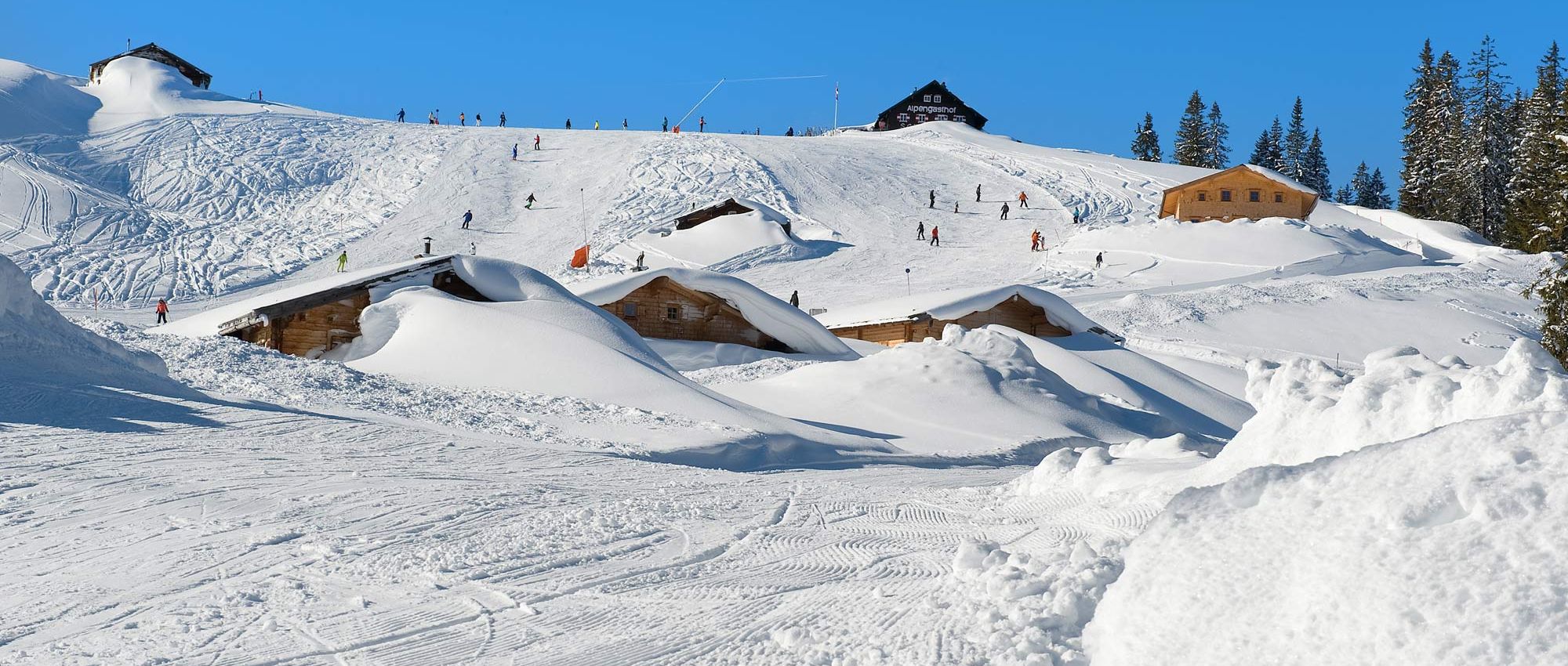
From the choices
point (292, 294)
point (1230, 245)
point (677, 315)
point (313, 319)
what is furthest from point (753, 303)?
point (1230, 245)

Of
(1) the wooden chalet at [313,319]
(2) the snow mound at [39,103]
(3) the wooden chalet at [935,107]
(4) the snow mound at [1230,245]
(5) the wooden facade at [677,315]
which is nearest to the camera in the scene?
(1) the wooden chalet at [313,319]

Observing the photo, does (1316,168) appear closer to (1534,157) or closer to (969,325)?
(1534,157)

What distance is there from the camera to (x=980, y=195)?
62.4 metres

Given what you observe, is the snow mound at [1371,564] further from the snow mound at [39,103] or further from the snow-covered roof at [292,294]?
the snow mound at [39,103]

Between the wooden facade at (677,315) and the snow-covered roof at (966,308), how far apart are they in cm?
584

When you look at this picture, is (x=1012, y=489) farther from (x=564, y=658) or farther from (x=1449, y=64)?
(x=1449, y=64)

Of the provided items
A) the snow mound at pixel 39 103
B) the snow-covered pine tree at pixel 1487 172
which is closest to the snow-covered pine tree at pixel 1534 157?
the snow-covered pine tree at pixel 1487 172

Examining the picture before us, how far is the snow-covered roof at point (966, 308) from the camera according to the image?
3300 centimetres

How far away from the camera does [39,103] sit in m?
64.2

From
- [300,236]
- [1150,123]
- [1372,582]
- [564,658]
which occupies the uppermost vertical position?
[1150,123]

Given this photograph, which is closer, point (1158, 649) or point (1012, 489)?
point (1158, 649)

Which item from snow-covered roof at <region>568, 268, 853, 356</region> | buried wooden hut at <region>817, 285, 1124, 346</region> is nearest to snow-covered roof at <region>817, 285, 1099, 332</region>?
buried wooden hut at <region>817, 285, 1124, 346</region>

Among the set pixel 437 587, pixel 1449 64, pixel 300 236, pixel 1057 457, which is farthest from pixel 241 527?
pixel 1449 64

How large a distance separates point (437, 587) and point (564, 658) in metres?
1.25
